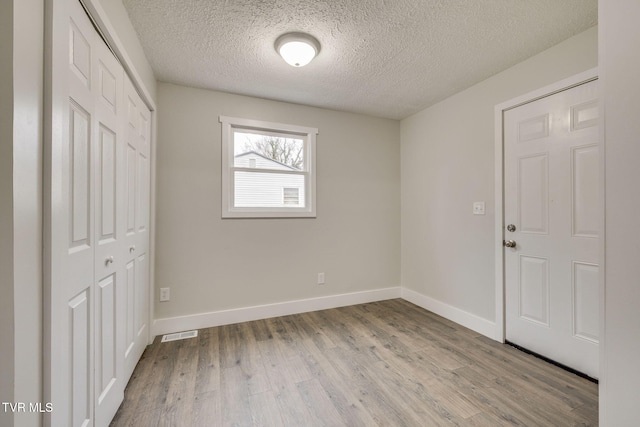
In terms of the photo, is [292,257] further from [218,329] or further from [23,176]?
[23,176]

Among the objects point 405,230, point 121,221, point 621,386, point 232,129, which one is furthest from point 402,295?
point 121,221

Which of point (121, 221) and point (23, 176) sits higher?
point (23, 176)

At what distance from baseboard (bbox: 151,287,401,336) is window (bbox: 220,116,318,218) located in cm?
103

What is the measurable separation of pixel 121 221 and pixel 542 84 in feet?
10.7

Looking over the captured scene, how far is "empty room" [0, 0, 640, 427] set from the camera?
975 millimetres

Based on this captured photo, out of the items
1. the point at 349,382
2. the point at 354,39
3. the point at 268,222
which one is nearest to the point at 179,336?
the point at 268,222

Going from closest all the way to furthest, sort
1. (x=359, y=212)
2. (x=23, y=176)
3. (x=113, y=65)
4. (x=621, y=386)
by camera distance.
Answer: (x=23, y=176)
(x=621, y=386)
(x=113, y=65)
(x=359, y=212)

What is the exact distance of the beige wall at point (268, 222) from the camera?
2564 millimetres

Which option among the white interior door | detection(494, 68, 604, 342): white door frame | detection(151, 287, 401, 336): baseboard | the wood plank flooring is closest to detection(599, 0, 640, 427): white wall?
the wood plank flooring

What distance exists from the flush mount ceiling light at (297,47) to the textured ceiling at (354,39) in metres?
0.06

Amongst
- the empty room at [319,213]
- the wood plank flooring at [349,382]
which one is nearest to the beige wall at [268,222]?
the empty room at [319,213]

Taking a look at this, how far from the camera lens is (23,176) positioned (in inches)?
30.5

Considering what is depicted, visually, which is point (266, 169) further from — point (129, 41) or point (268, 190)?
point (129, 41)

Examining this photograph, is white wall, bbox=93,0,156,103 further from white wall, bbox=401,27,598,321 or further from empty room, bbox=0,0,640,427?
white wall, bbox=401,27,598,321
